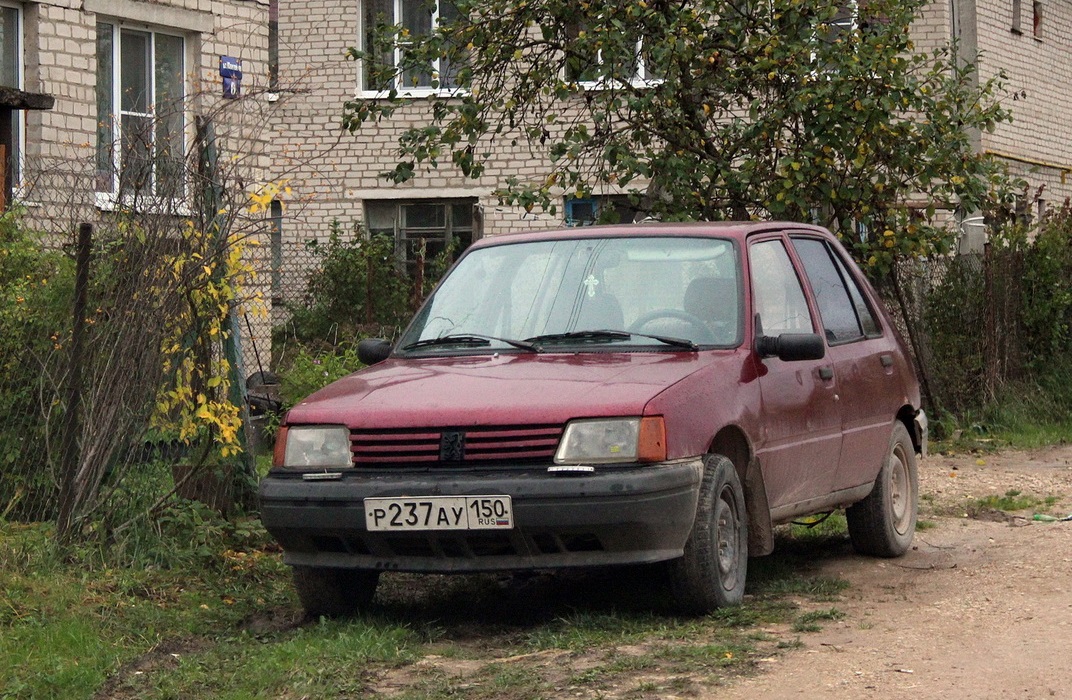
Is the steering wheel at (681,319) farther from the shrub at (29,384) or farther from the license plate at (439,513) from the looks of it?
the shrub at (29,384)

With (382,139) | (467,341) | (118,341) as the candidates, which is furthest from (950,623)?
(382,139)

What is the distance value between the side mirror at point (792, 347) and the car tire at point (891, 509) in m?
1.54

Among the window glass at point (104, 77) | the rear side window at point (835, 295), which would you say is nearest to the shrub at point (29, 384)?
the rear side window at point (835, 295)

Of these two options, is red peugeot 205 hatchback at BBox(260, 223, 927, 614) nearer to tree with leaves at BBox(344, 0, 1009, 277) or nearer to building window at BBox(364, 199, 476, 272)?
tree with leaves at BBox(344, 0, 1009, 277)

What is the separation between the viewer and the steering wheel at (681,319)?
709cm

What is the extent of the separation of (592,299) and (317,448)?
146cm

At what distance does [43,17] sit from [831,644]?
37.6ft

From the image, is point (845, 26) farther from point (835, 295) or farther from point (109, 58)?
point (109, 58)

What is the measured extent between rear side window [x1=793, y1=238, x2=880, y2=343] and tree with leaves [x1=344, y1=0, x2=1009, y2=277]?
170 inches

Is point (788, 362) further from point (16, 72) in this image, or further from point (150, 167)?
point (16, 72)

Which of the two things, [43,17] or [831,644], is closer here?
[831,644]

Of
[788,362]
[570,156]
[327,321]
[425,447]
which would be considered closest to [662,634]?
[425,447]

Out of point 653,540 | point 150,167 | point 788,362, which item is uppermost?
point 150,167

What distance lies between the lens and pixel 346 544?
21.2 ft
